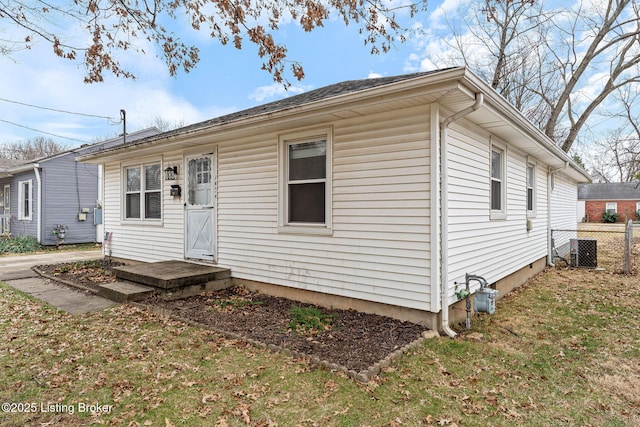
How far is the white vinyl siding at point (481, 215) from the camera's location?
461 cm

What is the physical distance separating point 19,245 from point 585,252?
59.7 ft

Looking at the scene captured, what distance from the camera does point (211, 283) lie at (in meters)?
6.16

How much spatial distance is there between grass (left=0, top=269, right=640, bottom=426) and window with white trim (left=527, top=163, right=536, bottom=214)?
12.6 feet

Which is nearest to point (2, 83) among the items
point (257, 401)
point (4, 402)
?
point (4, 402)

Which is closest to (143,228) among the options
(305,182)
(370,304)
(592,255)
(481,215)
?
(305,182)

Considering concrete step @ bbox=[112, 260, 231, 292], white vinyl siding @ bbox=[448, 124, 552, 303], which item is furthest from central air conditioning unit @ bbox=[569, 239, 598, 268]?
concrete step @ bbox=[112, 260, 231, 292]

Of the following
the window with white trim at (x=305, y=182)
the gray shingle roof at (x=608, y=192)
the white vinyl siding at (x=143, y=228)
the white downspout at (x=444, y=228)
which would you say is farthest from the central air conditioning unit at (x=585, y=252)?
the gray shingle roof at (x=608, y=192)

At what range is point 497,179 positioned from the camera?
6.22 meters

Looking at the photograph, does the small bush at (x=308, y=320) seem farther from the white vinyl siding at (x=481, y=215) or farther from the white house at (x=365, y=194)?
the white vinyl siding at (x=481, y=215)

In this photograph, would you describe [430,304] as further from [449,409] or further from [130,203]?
[130,203]

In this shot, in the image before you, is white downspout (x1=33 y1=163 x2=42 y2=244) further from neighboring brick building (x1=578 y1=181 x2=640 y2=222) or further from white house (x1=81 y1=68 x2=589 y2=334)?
neighboring brick building (x1=578 y1=181 x2=640 y2=222)

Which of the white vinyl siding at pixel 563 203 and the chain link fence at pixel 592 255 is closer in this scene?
the chain link fence at pixel 592 255

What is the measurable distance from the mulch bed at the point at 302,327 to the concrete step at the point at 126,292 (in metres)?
0.14

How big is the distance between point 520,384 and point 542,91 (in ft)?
64.7
